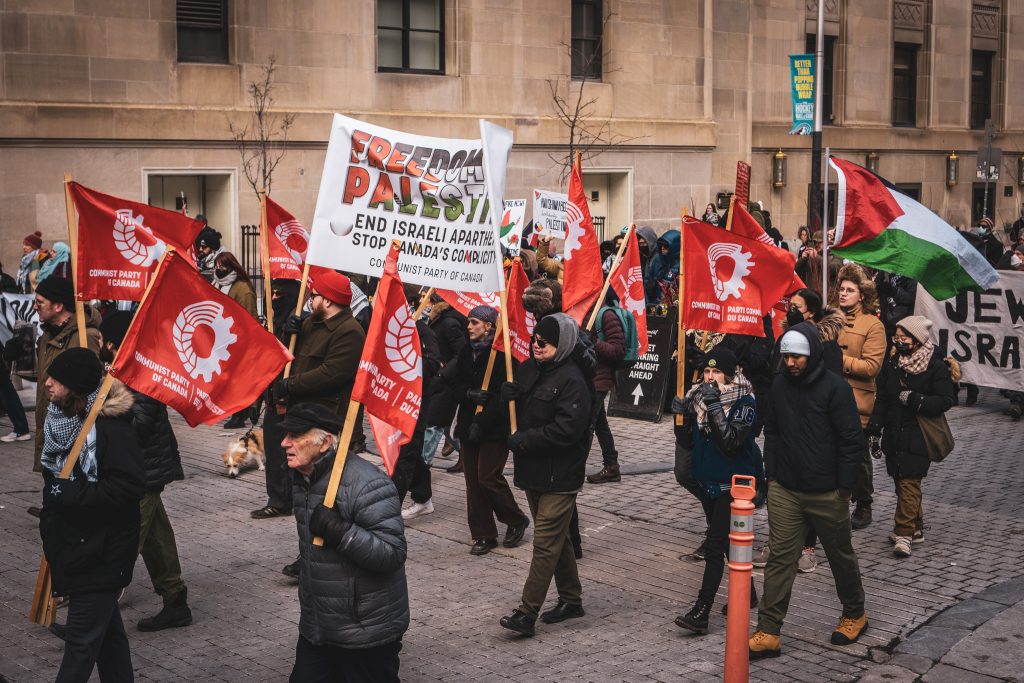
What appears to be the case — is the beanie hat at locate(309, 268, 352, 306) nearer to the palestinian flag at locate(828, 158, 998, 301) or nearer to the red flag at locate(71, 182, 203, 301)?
the red flag at locate(71, 182, 203, 301)

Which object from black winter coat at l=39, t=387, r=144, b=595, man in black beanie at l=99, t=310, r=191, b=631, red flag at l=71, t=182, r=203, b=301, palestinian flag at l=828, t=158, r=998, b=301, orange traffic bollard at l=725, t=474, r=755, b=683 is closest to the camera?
black winter coat at l=39, t=387, r=144, b=595

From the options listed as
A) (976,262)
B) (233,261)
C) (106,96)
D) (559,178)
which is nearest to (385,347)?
(976,262)

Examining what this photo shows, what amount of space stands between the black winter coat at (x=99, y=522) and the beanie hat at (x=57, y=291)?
10.2 feet

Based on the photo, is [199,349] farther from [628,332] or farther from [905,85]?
[905,85]

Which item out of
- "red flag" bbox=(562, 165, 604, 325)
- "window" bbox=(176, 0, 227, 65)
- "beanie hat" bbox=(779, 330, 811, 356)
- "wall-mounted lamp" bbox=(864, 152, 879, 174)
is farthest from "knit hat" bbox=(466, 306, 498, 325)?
"wall-mounted lamp" bbox=(864, 152, 879, 174)

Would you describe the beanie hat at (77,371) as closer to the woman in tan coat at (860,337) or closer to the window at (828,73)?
the woman in tan coat at (860,337)

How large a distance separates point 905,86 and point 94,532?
34014 millimetres

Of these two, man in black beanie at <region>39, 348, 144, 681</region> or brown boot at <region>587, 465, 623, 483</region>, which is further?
brown boot at <region>587, 465, 623, 483</region>

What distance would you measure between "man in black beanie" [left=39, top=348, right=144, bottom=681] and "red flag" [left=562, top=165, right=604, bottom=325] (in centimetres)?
441

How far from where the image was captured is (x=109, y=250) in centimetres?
880

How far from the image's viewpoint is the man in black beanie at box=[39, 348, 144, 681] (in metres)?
6.15

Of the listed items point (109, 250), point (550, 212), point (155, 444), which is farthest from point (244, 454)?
point (550, 212)

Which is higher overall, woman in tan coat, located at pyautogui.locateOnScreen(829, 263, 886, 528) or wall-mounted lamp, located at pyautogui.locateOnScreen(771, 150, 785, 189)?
wall-mounted lamp, located at pyautogui.locateOnScreen(771, 150, 785, 189)

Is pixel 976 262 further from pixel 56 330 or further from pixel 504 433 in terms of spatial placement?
pixel 56 330
